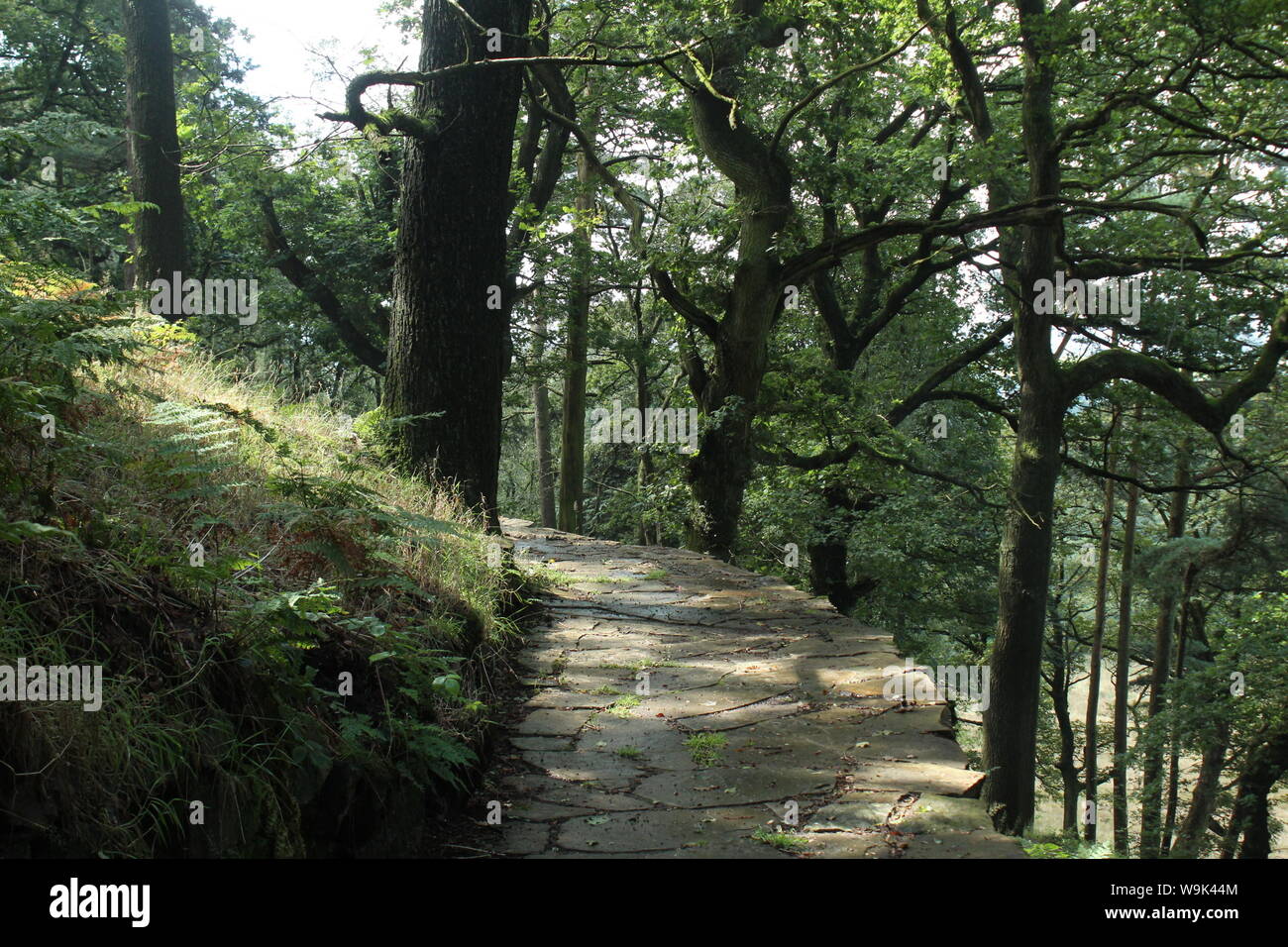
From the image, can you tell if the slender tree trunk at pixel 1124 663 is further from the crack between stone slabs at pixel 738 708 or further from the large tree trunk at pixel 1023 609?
the crack between stone slabs at pixel 738 708

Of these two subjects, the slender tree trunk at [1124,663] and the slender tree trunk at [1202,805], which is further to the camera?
the slender tree trunk at [1124,663]

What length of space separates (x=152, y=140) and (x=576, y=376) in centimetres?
993

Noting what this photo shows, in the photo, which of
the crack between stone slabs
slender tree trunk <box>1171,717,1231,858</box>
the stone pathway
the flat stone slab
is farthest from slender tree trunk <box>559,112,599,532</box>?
the flat stone slab

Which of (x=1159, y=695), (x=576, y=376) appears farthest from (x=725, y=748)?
(x=1159, y=695)

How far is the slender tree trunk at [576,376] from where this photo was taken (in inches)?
675

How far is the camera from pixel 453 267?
7520mm

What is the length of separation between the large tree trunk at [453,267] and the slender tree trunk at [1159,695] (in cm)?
1595

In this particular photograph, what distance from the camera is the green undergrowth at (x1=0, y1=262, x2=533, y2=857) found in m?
2.41

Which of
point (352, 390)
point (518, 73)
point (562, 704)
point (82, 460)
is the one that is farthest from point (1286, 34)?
point (352, 390)

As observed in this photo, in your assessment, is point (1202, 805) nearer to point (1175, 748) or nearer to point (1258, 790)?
point (1175, 748)

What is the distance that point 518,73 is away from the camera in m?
7.79

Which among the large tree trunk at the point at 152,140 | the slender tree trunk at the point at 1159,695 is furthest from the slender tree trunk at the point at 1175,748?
the large tree trunk at the point at 152,140
